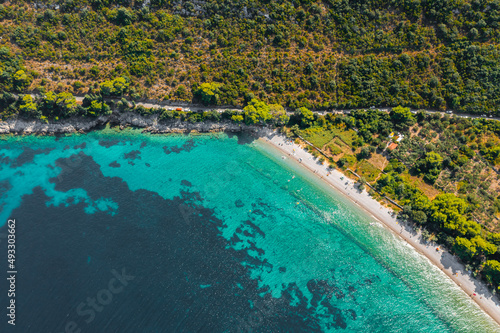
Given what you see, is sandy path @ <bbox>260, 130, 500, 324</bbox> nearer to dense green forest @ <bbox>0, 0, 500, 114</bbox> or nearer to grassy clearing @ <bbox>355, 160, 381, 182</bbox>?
grassy clearing @ <bbox>355, 160, 381, 182</bbox>

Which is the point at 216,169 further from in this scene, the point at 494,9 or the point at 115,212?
the point at 494,9

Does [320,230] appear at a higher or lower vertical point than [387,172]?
lower

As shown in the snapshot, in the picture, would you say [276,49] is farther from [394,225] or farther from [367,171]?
[394,225]

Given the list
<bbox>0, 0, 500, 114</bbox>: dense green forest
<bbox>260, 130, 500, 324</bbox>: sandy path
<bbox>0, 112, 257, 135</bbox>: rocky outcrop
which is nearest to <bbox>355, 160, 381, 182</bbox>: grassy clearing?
<bbox>260, 130, 500, 324</bbox>: sandy path

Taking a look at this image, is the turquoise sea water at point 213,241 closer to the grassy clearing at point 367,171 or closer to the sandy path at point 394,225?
the sandy path at point 394,225

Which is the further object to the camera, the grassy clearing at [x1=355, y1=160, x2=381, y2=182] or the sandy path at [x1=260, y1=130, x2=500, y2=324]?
the grassy clearing at [x1=355, y1=160, x2=381, y2=182]

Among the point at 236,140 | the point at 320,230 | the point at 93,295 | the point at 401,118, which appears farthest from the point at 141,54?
the point at 401,118
